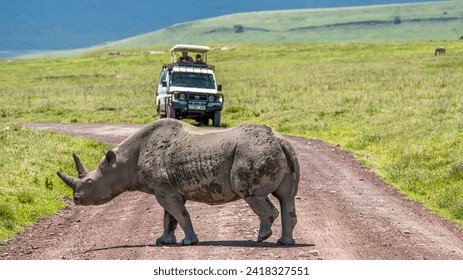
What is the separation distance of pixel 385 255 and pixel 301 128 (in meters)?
24.0

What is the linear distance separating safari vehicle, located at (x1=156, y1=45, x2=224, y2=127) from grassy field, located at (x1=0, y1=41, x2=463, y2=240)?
2282 mm

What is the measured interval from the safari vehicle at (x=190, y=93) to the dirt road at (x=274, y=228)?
55.0 ft

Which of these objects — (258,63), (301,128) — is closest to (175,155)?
(301,128)

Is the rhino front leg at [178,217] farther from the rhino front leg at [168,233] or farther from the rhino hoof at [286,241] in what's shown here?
the rhino hoof at [286,241]

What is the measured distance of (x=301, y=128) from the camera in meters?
35.5

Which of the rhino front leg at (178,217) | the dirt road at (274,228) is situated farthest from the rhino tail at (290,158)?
the rhino front leg at (178,217)

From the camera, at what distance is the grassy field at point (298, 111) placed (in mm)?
19172

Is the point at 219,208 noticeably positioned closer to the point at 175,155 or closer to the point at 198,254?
the point at 175,155

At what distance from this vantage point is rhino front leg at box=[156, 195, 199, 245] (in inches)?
495

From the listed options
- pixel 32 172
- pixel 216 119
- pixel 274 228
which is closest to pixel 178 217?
pixel 274 228

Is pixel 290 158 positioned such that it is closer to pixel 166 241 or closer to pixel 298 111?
pixel 166 241

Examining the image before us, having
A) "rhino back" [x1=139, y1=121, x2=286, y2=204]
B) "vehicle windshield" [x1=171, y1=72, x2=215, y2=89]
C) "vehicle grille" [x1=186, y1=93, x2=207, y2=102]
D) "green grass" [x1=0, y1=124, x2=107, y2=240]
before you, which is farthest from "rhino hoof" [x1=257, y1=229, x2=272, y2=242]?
"vehicle windshield" [x1=171, y1=72, x2=215, y2=89]

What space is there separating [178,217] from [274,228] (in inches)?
86.0

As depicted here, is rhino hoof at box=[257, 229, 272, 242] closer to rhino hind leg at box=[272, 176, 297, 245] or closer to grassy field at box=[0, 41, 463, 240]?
rhino hind leg at box=[272, 176, 297, 245]
